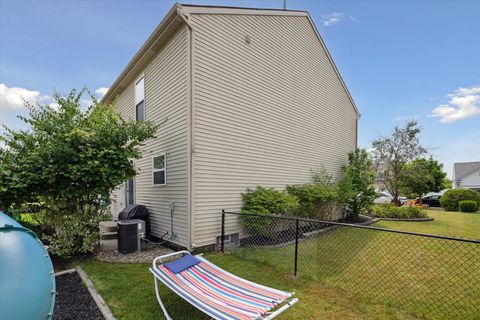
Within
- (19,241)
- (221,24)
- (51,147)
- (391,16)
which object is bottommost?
(19,241)

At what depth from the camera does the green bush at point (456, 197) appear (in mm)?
17188

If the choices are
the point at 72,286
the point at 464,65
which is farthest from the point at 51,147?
the point at 464,65

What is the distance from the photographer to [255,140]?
24.4ft

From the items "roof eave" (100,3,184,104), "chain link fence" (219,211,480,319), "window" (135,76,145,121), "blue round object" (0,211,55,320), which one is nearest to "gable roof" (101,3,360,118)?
"roof eave" (100,3,184,104)

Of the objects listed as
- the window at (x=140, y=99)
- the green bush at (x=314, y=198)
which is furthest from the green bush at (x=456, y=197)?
the window at (x=140, y=99)

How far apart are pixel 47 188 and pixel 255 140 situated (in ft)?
16.6

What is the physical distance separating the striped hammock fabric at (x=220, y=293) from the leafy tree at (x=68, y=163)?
301 cm

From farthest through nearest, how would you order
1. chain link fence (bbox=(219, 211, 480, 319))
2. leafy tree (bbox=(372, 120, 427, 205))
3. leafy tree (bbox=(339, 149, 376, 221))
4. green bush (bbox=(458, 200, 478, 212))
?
green bush (bbox=(458, 200, 478, 212))
leafy tree (bbox=(372, 120, 427, 205))
leafy tree (bbox=(339, 149, 376, 221))
chain link fence (bbox=(219, 211, 480, 319))

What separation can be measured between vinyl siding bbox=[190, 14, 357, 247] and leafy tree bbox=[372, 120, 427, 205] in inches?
312

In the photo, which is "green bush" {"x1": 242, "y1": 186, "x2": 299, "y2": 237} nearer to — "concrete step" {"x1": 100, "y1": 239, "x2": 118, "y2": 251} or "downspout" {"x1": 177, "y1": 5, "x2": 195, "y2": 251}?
"downspout" {"x1": 177, "y1": 5, "x2": 195, "y2": 251}

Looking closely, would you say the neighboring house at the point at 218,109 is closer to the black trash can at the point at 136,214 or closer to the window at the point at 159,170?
the window at the point at 159,170

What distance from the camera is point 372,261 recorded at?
18.1 ft

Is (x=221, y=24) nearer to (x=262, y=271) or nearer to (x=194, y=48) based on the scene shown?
(x=194, y=48)

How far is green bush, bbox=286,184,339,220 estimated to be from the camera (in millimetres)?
8344
